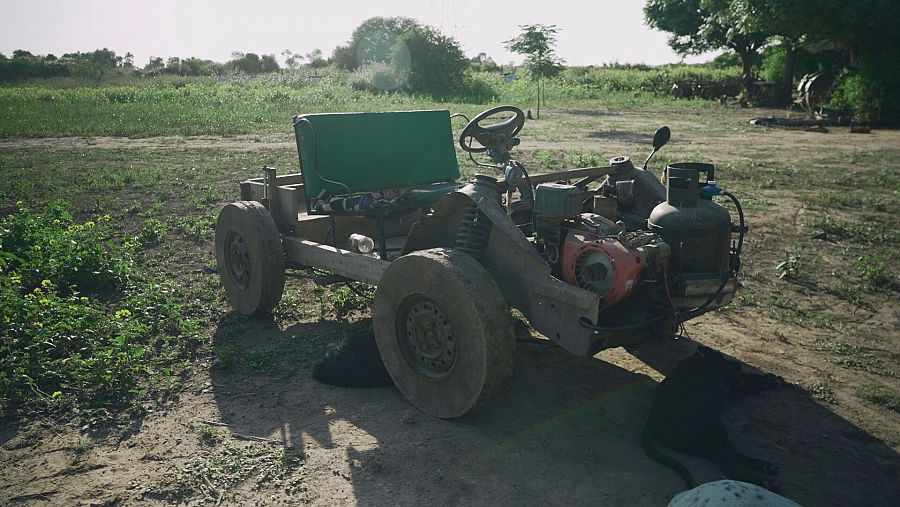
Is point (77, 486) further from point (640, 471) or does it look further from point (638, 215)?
point (638, 215)

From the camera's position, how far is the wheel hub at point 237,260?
565cm

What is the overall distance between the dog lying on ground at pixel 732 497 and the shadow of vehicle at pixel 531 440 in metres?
0.75

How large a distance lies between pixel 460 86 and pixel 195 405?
35.6 metres

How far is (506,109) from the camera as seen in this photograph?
16.3 feet

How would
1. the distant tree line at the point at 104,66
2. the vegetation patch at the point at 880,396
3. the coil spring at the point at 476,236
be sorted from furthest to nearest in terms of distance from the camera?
the distant tree line at the point at 104,66
the vegetation patch at the point at 880,396
the coil spring at the point at 476,236

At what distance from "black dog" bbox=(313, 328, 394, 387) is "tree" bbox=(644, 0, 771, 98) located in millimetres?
24113

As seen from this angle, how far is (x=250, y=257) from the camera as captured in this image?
5.51 meters

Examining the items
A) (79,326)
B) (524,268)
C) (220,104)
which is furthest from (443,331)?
(220,104)

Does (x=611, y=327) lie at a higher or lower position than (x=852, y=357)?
higher

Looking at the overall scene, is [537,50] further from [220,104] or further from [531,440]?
[531,440]

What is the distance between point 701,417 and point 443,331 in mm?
1441

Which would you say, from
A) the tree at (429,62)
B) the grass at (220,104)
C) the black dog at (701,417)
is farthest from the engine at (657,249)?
the tree at (429,62)

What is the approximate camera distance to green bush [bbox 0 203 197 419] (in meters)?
4.57

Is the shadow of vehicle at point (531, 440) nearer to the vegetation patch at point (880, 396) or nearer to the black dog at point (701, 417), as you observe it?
the black dog at point (701, 417)
